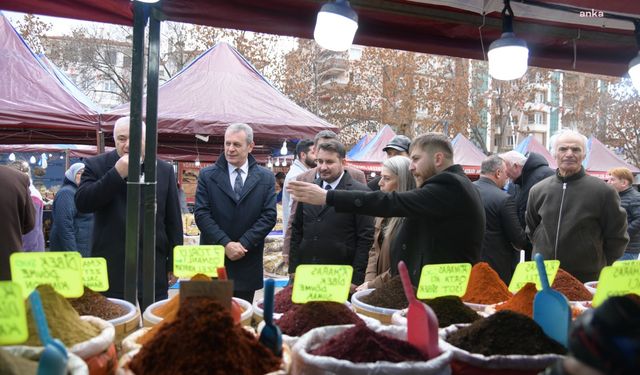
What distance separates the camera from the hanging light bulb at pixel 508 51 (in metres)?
2.19

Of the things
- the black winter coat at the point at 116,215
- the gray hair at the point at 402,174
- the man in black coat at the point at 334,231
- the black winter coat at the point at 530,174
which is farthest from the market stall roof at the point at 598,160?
the black winter coat at the point at 116,215

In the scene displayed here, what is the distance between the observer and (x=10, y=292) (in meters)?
1.01

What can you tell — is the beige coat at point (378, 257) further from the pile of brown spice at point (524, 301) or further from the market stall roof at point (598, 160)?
the market stall roof at point (598, 160)

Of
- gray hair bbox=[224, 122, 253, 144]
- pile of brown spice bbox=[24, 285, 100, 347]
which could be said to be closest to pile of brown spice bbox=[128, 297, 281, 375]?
pile of brown spice bbox=[24, 285, 100, 347]

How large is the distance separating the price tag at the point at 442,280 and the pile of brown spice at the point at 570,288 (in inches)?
21.7

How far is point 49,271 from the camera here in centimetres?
134

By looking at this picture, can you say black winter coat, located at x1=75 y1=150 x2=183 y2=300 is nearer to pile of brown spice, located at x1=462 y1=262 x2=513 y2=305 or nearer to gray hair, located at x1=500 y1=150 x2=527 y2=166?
pile of brown spice, located at x1=462 y1=262 x2=513 y2=305

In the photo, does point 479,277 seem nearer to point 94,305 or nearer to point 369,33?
point 369,33

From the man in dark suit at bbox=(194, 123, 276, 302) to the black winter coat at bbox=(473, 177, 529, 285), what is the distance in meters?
1.68

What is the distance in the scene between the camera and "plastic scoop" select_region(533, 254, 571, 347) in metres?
1.24

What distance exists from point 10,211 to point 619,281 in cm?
267

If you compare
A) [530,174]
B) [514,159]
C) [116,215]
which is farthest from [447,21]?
[514,159]

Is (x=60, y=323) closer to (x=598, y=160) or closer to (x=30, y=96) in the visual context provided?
(x=30, y=96)

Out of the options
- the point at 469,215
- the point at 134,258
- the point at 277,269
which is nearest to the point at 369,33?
the point at 469,215
